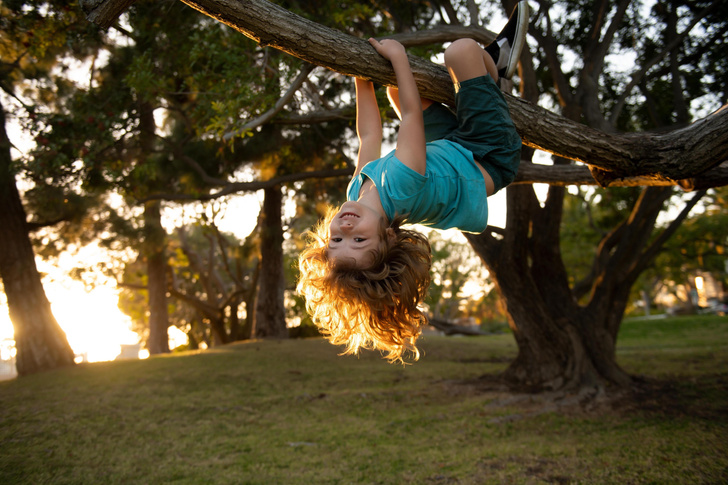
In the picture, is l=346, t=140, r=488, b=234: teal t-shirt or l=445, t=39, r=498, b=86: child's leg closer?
l=346, t=140, r=488, b=234: teal t-shirt

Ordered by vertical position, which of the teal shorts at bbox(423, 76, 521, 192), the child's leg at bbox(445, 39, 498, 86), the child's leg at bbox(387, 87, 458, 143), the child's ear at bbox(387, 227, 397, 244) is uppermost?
the child's leg at bbox(445, 39, 498, 86)

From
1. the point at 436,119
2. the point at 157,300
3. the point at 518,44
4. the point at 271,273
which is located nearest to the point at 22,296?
the point at 271,273

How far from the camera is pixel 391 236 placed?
2885 millimetres

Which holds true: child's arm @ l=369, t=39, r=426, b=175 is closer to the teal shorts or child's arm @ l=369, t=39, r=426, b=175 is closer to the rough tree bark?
the rough tree bark

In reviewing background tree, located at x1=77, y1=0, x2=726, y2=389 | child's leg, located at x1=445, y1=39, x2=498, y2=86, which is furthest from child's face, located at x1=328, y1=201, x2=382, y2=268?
background tree, located at x1=77, y1=0, x2=726, y2=389

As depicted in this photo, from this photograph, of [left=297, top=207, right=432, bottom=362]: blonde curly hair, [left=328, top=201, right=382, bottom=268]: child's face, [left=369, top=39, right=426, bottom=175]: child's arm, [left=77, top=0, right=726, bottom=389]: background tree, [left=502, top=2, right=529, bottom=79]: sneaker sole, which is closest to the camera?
[left=369, top=39, right=426, bottom=175]: child's arm

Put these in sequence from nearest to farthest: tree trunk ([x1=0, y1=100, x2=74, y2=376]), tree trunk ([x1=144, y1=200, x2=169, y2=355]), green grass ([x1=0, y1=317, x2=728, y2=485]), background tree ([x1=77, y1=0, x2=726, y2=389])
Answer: green grass ([x1=0, y1=317, x2=728, y2=485]) < background tree ([x1=77, y1=0, x2=726, y2=389]) < tree trunk ([x1=0, y1=100, x2=74, y2=376]) < tree trunk ([x1=144, y1=200, x2=169, y2=355])

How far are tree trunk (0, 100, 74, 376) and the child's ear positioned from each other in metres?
7.45

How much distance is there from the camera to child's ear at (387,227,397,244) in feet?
9.30

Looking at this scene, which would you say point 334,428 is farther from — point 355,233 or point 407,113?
point 407,113

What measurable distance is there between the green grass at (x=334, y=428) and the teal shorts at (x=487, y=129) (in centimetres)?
230

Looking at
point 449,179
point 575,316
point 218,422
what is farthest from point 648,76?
point 218,422

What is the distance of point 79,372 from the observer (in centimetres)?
763

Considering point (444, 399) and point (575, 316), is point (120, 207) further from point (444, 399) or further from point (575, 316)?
point (575, 316)
